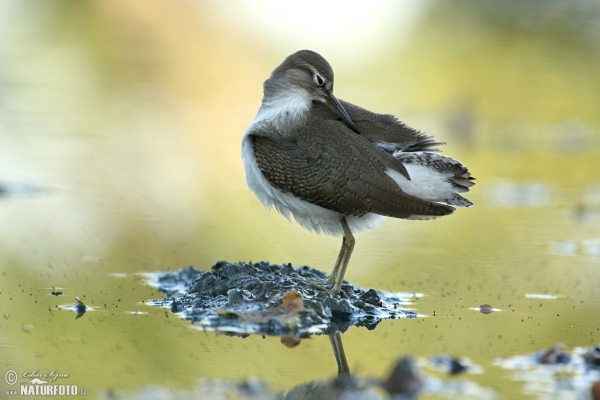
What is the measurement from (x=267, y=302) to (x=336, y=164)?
0.95 meters

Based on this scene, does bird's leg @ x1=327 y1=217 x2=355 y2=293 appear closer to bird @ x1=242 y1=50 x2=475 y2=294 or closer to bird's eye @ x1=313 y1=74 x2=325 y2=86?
bird @ x1=242 y1=50 x2=475 y2=294

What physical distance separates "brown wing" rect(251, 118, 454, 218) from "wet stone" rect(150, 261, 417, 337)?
1.80 ft

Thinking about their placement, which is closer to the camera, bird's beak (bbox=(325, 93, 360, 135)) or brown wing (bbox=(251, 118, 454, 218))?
brown wing (bbox=(251, 118, 454, 218))

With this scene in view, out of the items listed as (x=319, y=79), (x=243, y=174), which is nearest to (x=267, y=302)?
(x=319, y=79)

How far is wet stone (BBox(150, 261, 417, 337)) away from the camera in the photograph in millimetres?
5488

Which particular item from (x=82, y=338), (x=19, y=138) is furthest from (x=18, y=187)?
(x=82, y=338)

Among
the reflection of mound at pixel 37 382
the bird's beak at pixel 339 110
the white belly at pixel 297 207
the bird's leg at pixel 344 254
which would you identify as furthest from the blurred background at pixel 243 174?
the bird's beak at pixel 339 110

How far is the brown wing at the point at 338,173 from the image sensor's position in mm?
5926

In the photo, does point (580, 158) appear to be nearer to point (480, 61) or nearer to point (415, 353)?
point (480, 61)

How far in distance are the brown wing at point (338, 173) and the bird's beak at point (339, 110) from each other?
0.15m

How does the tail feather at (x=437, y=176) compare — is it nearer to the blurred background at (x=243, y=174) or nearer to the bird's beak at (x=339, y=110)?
the bird's beak at (x=339, y=110)

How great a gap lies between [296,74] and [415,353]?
2.31 metres

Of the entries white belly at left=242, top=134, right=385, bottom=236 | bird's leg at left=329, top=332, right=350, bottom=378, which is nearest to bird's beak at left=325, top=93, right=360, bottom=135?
A: white belly at left=242, top=134, right=385, bottom=236

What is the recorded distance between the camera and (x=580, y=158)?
10734mm
